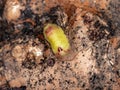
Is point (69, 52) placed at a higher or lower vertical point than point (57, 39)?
lower

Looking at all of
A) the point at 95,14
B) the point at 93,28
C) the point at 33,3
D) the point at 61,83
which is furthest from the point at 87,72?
the point at 33,3

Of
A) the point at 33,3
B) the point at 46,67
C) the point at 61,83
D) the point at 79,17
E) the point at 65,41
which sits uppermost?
the point at 33,3

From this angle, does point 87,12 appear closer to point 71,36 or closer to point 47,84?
point 71,36

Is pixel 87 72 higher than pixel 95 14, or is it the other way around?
pixel 95 14

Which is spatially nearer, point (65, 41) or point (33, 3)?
point (65, 41)
